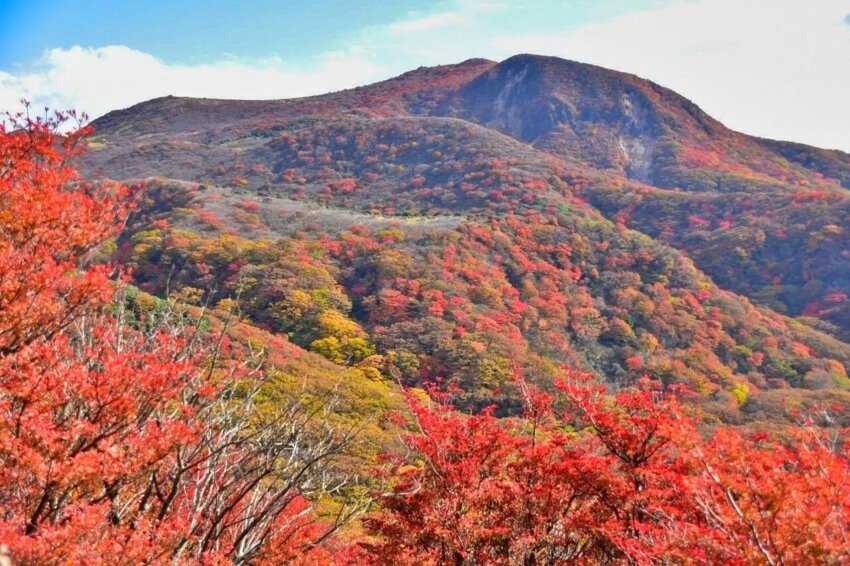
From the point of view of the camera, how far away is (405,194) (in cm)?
6981

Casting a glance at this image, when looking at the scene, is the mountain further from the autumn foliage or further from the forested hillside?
the autumn foliage

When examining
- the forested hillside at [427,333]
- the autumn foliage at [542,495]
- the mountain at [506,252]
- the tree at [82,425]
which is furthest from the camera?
the mountain at [506,252]

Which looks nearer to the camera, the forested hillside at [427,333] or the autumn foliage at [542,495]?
the forested hillside at [427,333]

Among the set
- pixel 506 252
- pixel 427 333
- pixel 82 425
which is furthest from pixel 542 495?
pixel 506 252

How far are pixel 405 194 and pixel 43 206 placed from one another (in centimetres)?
6155

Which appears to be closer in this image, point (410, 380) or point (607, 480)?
point (607, 480)

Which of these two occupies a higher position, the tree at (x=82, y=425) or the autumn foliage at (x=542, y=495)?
the tree at (x=82, y=425)

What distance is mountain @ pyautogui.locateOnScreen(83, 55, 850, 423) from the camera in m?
36.9

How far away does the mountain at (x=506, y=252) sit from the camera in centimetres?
3688

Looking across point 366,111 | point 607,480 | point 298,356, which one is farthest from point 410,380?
point 366,111

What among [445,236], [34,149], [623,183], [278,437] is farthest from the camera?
[623,183]

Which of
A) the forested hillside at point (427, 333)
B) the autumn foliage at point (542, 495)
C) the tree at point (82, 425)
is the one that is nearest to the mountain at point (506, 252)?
the forested hillside at point (427, 333)

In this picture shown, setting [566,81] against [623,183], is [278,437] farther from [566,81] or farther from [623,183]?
[566,81]

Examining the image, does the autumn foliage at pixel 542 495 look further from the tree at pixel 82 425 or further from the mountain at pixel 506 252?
the mountain at pixel 506 252
